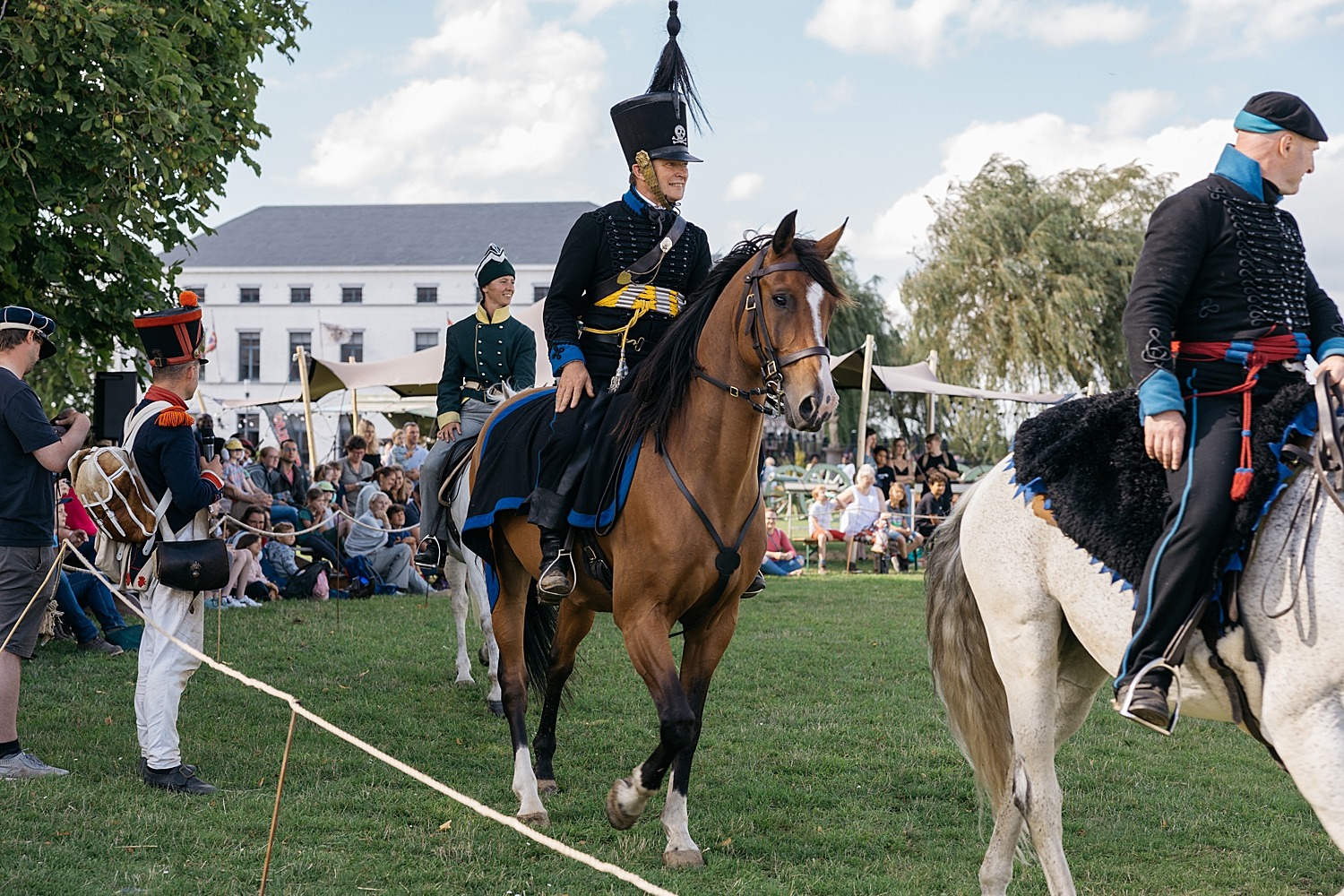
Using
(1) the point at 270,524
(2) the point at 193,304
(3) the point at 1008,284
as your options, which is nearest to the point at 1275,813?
(2) the point at 193,304

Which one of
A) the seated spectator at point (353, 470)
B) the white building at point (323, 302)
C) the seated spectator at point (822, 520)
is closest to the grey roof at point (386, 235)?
the white building at point (323, 302)

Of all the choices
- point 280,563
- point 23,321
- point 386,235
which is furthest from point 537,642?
point 386,235

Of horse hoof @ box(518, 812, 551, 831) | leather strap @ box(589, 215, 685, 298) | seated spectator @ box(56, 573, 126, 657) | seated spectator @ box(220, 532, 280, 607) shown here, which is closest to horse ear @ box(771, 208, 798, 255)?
leather strap @ box(589, 215, 685, 298)

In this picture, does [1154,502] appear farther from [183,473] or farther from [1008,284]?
[1008,284]

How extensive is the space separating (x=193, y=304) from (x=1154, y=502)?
15.0 feet

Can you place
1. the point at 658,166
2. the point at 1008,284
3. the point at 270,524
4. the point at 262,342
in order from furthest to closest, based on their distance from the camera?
the point at 262,342 < the point at 1008,284 < the point at 270,524 < the point at 658,166

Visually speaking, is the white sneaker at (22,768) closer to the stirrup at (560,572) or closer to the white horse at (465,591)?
the white horse at (465,591)

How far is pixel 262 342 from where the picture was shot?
63.7m

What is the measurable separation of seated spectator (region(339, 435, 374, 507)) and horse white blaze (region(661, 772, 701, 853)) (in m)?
11.4

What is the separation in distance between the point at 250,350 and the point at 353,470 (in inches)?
2014

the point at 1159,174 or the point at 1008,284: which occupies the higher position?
the point at 1159,174

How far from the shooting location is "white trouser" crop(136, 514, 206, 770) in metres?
5.85

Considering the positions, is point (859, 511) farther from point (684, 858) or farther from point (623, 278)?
point (684, 858)

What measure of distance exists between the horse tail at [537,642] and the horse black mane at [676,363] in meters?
1.64
